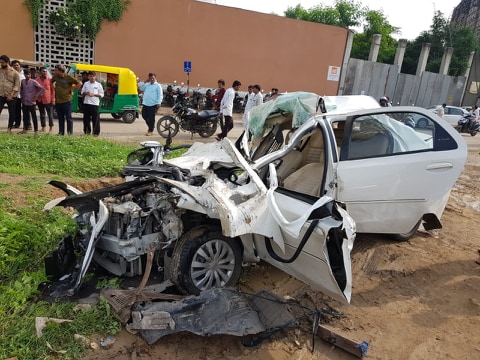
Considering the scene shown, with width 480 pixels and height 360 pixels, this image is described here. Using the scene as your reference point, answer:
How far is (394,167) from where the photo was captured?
4207 mm

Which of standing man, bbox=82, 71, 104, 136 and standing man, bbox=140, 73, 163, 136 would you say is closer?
standing man, bbox=82, 71, 104, 136

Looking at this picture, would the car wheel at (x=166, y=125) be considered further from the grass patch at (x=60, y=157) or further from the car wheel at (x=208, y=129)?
the grass patch at (x=60, y=157)

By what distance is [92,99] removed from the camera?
964 centimetres

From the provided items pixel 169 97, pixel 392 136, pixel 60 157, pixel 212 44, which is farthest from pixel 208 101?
pixel 392 136

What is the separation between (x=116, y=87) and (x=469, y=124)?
56.2 ft

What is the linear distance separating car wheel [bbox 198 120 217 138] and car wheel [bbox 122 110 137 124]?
3264 millimetres

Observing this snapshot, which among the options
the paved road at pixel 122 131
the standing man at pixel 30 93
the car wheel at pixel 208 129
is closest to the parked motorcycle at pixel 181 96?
the paved road at pixel 122 131

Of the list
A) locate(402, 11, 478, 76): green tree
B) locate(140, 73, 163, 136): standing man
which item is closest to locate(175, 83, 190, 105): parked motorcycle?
locate(140, 73, 163, 136): standing man

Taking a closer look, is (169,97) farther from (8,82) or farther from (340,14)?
(340,14)

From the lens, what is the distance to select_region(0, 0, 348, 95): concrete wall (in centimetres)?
1912

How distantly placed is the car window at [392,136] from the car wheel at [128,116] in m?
10.6

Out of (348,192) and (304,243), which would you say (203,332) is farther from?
(348,192)

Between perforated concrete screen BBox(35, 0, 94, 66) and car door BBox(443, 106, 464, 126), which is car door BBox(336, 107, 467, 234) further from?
car door BBox(443, 106, 464, 126)

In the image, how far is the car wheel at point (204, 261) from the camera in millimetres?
3447
